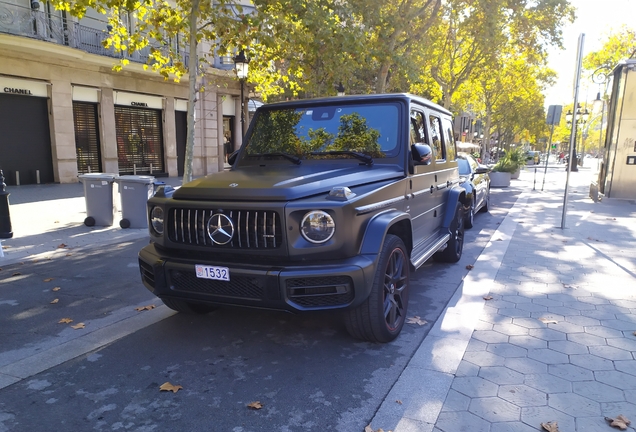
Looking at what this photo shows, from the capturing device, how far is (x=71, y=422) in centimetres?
266

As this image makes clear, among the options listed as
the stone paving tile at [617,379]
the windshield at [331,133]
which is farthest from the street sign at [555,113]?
the stone paving tile at [617,379]

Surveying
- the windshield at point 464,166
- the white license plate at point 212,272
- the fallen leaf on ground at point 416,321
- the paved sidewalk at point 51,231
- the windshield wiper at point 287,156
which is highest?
the windshield wiper at point 287,156

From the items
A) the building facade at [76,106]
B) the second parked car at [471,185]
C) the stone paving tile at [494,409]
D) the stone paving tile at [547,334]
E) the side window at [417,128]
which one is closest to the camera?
the stone paving tile at [494,409]

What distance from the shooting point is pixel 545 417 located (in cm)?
271

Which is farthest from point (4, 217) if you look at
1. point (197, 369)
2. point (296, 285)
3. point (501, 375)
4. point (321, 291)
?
point (501, 375)

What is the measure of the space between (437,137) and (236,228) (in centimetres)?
315

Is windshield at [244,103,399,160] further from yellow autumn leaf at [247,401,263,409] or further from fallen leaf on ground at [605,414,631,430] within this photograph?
fallen leaf on ground at [605,414,631,430]

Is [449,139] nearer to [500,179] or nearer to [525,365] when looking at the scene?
[525,365]

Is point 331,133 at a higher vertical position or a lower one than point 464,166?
higher

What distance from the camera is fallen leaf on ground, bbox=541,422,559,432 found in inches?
101

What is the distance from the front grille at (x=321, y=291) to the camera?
121 inches

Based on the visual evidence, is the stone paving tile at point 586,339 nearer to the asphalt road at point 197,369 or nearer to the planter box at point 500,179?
the asphalt road at point 197,369

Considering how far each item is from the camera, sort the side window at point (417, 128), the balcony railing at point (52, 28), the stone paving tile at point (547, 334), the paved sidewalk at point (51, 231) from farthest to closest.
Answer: the balcony railing at point (52, 28), the paved sidewalk at point (51, 231), the side window at point (417, 128), the stone paving tile at point (547, 334)

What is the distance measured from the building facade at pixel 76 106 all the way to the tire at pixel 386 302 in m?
13.8
